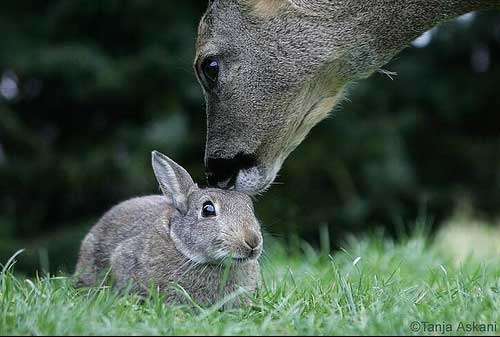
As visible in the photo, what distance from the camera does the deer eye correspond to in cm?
631

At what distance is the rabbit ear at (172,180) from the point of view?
211 inches

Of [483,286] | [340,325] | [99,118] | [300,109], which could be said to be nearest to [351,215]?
[99,118]

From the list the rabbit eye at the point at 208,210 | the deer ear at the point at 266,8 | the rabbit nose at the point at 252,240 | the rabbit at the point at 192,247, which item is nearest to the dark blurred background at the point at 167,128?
the deer ear at the point at 266,8

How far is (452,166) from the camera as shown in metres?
15.1

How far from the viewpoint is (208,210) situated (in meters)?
5.12

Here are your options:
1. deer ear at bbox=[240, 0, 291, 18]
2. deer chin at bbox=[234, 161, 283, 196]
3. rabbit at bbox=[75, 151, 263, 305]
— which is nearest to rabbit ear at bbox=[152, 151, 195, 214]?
rabbit at bbox=[75, 151, 263, 305]

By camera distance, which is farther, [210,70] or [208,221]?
[210,70]

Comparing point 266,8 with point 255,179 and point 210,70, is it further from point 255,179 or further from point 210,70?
Result: point 255,179

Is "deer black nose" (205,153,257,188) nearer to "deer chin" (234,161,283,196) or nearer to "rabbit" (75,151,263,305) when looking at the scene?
"deer chin" (234,161,283,196)

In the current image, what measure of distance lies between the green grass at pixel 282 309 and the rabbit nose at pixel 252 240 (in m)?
0.32

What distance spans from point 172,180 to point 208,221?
18.6 inches

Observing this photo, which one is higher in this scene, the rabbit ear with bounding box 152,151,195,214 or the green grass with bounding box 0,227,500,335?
the rabbit ear with bounding box 152,151,195,214

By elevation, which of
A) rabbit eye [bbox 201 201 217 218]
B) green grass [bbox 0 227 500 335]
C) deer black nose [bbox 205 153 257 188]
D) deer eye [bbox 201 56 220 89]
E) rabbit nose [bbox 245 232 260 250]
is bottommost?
green grass [bbox 0 227 500 335]

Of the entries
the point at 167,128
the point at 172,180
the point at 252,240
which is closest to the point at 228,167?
the point at 172,180
